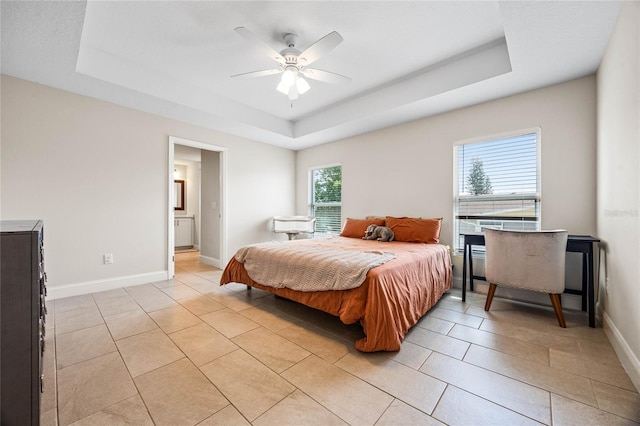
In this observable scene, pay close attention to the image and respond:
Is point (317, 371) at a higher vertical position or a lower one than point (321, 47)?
lower

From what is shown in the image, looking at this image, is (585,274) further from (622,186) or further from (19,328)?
(19,328)

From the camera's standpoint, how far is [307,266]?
94.9 inches

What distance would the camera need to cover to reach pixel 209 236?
512 centimetres

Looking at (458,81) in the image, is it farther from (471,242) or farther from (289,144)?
(289,144)

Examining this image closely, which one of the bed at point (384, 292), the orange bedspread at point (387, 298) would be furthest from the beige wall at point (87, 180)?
the orange bedspread at point (387, 298)

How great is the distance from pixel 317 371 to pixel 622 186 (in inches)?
97.4

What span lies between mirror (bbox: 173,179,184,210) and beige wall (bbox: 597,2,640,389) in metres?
7.91

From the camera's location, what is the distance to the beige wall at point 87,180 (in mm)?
2828

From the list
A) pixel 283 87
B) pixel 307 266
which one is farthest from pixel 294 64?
pixel 307 266

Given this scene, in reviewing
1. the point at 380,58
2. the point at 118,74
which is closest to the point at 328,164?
the point at 380,58

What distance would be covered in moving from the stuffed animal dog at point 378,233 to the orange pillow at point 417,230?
4.2 inches

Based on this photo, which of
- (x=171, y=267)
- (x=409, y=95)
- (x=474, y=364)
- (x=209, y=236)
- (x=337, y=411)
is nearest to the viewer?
(x=337, y=411)

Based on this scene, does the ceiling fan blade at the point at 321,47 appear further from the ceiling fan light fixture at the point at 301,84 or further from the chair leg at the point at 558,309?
the chair leg at the point at 558,309

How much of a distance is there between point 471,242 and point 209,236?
4.41 m
